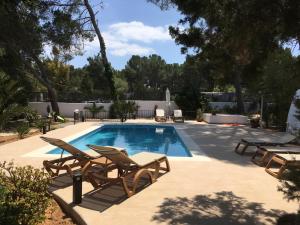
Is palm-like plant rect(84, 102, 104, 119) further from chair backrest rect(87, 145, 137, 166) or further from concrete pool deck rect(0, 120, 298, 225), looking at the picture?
chair backrest rect(87, 145, 137, 166)

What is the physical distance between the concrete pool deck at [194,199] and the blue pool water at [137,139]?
11.8ft

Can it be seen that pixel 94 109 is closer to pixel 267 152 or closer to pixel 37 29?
pixel 37 29

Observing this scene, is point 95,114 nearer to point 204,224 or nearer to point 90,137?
point 90,137

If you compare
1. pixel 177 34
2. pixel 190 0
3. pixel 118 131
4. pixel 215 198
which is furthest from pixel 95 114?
pixel 215 198

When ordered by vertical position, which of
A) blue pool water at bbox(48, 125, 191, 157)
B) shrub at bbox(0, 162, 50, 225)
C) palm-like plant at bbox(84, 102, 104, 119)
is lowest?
blue pool water at bbox(48, 125, 191, 157)

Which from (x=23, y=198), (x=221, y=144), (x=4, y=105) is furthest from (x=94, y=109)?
(x=23, y=198)

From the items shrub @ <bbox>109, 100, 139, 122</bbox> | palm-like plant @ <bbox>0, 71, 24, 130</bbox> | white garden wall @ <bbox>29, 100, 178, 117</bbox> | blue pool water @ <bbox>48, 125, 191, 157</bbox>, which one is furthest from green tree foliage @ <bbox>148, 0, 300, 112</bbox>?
white garden wall @ <bbox>29, 100, 178, 117</bbox>

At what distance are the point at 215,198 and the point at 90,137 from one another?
427 inches

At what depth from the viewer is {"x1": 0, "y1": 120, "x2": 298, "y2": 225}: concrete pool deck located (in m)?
5.20

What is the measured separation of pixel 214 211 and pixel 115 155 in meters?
2.14

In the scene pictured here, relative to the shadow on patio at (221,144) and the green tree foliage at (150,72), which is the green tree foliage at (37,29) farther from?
the green tree foliage at (150,72)

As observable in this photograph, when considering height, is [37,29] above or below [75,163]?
above

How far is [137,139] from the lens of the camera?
1650cm

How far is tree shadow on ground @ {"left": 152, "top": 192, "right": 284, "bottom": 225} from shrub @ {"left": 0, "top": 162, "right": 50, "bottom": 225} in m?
1.65
